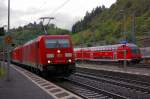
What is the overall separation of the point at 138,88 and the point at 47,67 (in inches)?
321

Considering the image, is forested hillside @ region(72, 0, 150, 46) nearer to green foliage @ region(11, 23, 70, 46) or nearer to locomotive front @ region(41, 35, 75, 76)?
green foliage @ region(11, 23, 70, 46)

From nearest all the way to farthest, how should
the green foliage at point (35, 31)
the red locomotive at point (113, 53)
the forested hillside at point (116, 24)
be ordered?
the red locomotive at point (113, 53)
the green foliage at point (35, 31)
the forested hillside at point (116, 24)

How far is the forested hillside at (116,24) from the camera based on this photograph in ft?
297

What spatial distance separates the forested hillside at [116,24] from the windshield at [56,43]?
45455 millimetres

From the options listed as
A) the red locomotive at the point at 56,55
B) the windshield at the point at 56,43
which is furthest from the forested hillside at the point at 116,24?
the red locomotive at the point at 56,55

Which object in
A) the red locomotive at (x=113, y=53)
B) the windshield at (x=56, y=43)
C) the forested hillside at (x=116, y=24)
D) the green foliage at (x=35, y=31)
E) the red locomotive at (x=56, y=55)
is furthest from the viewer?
the forested hillside at (x=116, y=24)

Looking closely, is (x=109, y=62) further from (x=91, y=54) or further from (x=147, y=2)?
(x=147, y=2)

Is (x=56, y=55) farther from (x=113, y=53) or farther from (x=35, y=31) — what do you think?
(x=35, y=31)

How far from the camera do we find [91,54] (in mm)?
66938

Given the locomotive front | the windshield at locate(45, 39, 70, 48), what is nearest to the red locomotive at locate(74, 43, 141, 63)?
the windshield at locate(45, 39, 70, 48)

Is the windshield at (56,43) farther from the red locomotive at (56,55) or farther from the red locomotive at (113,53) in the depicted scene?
the red locomotive at (113,53)

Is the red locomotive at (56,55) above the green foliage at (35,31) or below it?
below

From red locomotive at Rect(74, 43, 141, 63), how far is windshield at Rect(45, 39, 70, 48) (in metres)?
16.7

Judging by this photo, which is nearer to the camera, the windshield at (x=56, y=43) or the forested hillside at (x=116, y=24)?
the windshield at (x=56, y=43)
